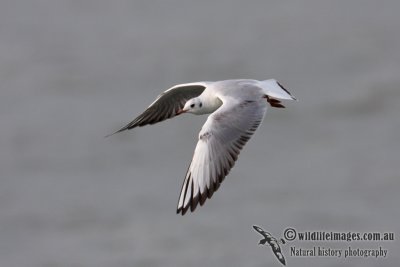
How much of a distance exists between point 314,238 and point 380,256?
2.42ft

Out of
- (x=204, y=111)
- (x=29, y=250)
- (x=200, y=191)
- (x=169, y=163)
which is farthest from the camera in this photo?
(x=169, y=163)

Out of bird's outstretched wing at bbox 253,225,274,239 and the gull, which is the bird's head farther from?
bird's outstretched wing at bbox 253,225,274,239

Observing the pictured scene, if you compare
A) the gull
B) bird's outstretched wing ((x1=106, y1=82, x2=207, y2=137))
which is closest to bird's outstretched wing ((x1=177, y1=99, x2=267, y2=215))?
the gull

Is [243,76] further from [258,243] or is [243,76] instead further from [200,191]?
[200,191]

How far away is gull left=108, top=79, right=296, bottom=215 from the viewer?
27.5ft

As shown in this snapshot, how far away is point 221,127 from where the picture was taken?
854 centimetres

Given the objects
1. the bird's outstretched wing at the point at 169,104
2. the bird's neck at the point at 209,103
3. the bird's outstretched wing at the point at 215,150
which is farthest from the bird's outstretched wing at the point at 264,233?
the bird's outstretched wing at the point at 215,150

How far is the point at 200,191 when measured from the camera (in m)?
8.37

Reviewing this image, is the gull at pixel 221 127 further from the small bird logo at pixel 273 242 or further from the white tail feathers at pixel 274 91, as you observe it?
the small bird logo at pixel 273 242

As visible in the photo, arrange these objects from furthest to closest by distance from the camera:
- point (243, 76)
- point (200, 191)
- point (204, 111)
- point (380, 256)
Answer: point (243, 76)
point (380, 256)
point (204, 111)
point (200, 191)

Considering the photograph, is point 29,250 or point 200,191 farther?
point 29,250

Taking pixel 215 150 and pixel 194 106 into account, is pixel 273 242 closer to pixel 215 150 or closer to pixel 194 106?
pixel 194 106

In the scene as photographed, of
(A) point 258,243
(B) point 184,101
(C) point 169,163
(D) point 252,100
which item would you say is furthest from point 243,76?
(D) point 252,100

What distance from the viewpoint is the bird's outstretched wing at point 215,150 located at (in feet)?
27.5
